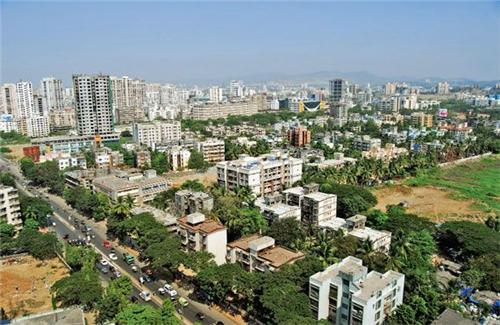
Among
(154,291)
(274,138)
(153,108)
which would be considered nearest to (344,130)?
(274,138)

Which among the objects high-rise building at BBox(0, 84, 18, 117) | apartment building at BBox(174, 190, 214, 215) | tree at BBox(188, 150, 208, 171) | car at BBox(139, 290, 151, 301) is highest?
high-rise building at BBox(0, 84, 18, 117)

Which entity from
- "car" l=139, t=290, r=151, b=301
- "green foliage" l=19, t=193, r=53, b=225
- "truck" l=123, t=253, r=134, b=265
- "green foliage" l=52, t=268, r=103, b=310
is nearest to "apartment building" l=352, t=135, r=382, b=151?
"truck" l=123, t=253, r=134, b=265

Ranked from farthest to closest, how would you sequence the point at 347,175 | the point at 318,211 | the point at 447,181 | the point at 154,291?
the point at 447,181, the point at 347,175, the point at 318,211, the point at 154,291

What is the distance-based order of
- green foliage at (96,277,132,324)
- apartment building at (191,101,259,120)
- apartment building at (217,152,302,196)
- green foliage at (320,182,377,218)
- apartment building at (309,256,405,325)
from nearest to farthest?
apartment building at (309,256,405,325)
green foliage at (96,277,132,324)
green foliage at (320,182,377,218)
apartment building at (217,152,302,196)
apartment building at (191,101,259,120)

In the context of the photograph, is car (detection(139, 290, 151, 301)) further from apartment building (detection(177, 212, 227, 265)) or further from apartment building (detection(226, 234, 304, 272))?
apartment building (detection(226, 234, 304, 272))

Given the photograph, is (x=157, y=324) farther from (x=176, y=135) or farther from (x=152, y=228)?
(x=176, y=135)
